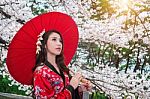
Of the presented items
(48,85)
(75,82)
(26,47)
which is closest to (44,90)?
(48,85)

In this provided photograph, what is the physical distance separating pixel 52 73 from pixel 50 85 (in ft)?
0.22

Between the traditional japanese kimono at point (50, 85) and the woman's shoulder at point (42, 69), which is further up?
the woman's shoulder at point (42, 69)

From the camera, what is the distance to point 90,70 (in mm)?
2633

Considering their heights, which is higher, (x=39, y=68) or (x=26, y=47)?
(x=26, y=47)

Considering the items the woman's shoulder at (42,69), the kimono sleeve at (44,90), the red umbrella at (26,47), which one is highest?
the red umbrella at (26,47)

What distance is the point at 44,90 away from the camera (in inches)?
74.1

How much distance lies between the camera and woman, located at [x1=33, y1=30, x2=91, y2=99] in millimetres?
1895

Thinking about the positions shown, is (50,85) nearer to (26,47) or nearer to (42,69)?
(42,69)

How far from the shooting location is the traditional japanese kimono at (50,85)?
1.89 meters

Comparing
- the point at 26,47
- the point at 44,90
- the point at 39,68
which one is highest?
the point at 26,47

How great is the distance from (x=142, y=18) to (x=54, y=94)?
94 cm

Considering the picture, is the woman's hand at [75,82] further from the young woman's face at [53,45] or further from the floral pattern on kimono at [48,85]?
the young woman's face at [53,45]

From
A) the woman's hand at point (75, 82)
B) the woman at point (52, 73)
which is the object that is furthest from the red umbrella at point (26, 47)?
the woman's hand at point (75, 82)

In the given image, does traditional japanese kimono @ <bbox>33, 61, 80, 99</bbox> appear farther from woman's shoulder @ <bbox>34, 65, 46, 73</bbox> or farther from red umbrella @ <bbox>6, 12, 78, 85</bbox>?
red umbrella @ <bbox>6, 12, 78, 85</bbox>
